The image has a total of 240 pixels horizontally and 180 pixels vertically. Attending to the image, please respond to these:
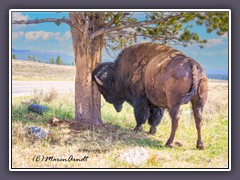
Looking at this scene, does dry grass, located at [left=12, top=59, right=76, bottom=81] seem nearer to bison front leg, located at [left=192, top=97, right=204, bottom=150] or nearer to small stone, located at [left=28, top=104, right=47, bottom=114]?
small stone, located at [left=28, top=104, right=47, bottom=114]

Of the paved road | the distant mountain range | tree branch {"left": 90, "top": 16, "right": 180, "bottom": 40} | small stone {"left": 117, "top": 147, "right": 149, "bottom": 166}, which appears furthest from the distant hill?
small stone {"left": 117, "top": 147, "right": 149, "bottom": 166}

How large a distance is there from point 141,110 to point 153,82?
691 mm

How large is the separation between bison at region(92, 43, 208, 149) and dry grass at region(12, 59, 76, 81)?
45cm

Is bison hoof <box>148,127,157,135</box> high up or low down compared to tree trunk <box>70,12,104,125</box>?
down

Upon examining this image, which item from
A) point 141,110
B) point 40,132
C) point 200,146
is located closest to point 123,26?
point 141,110

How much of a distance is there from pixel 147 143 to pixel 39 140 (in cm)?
159

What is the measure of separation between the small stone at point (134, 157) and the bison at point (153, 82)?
0.67 m

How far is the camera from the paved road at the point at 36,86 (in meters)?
7.16

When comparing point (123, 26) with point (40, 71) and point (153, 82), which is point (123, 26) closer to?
point (153, 82)

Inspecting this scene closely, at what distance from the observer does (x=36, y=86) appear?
7.88 m

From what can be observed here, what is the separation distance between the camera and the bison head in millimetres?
8438

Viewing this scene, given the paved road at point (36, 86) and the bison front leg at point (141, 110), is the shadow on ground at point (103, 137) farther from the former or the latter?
the paved road at point (36, 86)

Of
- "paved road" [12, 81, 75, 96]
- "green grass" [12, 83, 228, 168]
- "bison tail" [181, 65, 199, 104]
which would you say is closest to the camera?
"green grass" [12, 83, 228, 168]

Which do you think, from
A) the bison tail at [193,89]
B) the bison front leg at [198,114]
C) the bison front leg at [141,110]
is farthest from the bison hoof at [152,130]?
the bison tail at [193,89]
